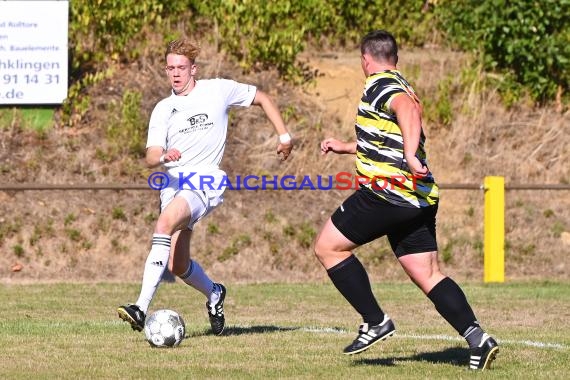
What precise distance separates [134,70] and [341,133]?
3.20 metres

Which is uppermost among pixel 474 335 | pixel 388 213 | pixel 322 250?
pixel 388 213

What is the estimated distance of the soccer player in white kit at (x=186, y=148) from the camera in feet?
28.0

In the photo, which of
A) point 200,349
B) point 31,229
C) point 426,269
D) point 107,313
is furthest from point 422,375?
point 31,229

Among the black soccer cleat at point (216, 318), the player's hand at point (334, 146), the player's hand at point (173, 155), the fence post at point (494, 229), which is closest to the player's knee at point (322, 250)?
the player's hand at point (334, 146)

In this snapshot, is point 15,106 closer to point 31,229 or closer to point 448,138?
point 31,229

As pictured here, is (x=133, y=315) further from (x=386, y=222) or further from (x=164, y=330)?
(x=386, y=222)

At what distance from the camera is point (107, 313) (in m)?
11.0

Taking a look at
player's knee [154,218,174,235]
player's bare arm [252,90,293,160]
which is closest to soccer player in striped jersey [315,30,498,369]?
player's bare arm [252,90,293,160]

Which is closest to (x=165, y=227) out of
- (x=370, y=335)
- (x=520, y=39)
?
(x=370, y=335)

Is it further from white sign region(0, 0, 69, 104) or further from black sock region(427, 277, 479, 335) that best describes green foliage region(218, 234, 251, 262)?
black sock region(427, 277, 479, 335)

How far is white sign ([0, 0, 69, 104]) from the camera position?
1717 cm

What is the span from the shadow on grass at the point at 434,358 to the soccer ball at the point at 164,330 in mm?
1320

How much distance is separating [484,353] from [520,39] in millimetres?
12252

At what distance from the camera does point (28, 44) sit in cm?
1717
